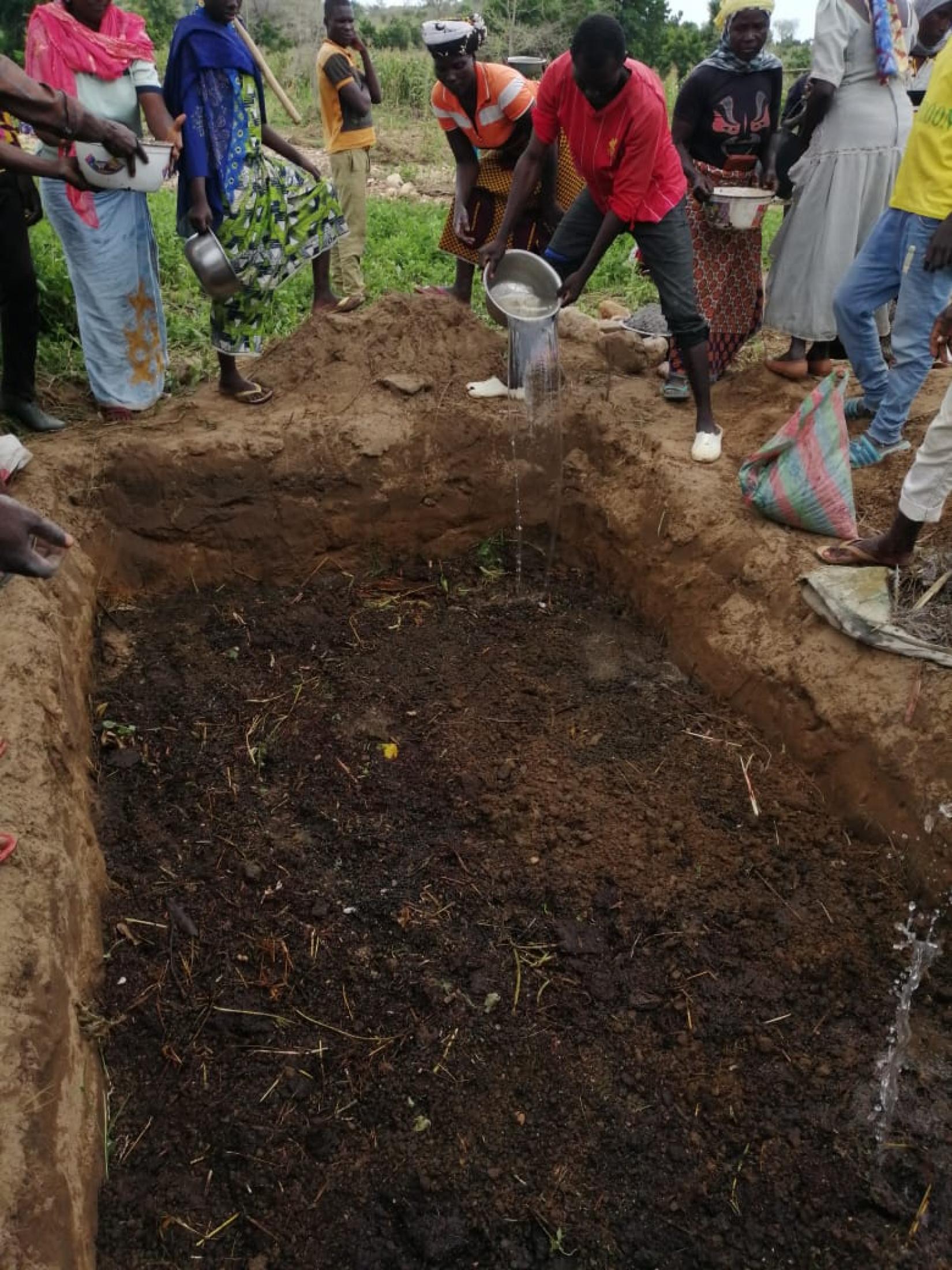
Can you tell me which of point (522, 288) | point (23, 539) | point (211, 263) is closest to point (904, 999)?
point (23, 539)

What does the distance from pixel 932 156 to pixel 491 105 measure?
184 cm

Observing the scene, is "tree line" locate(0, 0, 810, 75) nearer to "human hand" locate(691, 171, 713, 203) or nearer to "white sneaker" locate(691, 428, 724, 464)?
"human hand" locate(691, 171, 713, 203)

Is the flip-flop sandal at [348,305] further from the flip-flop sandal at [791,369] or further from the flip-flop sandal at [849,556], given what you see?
the flip-flop sandal at [849,556]

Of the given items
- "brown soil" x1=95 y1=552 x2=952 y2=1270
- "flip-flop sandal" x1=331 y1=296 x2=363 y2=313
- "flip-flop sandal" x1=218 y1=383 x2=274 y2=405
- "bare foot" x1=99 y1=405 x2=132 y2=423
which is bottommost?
"brown soil" x1=95 y1=552 x2=952 y2=1270

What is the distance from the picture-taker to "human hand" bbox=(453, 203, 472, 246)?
439cm

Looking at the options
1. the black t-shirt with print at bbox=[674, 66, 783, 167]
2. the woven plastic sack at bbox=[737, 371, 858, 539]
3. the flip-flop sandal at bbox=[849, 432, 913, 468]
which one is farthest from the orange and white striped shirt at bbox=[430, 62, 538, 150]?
the flip-flop sandal at bbox=[849, 432, 913, 468]

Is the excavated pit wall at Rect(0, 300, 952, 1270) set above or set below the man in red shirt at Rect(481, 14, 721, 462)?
below

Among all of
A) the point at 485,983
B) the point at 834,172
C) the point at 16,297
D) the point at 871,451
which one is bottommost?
the point at 485,983

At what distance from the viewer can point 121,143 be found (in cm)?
318

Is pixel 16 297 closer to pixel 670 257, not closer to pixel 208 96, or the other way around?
pixel 208 96

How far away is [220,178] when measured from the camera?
368 centimetres

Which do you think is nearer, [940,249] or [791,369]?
[940,249]

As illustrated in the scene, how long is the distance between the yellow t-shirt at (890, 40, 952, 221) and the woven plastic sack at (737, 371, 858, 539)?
747 mm

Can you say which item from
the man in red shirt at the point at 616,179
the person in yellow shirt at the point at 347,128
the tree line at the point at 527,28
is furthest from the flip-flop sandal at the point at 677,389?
the tree line at the point at 527,28
